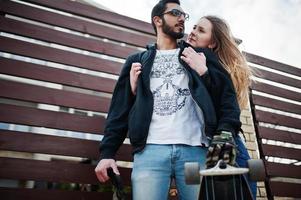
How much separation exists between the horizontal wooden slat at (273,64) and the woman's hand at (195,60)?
2.28m

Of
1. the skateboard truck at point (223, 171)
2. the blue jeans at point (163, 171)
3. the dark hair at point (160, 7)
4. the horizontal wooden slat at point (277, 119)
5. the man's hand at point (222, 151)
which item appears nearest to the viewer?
the skateboard truck at point (223, 171)

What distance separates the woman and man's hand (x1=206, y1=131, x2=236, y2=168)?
2.09ft

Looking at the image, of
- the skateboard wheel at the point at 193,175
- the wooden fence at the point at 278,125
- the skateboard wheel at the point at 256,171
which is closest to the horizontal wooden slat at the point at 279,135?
the wooden fence at the point at 278,125

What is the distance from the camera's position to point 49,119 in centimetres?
261

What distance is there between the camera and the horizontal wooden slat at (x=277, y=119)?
4.07 meters

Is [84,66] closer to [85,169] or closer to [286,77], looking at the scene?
[85,169]

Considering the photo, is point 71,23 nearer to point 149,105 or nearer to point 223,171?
point 149,105

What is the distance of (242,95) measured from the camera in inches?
105

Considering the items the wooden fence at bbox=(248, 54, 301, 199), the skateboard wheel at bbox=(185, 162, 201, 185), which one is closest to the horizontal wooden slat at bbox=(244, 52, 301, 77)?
the wooden fence at bbox=(248, 54, 301, 199)

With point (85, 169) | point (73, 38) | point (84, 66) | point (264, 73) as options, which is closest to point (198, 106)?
point (85, 169)

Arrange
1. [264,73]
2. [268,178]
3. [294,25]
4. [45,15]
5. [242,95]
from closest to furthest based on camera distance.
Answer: [242,95] < [45,15] < [268,178] < [264,73] < [294,25]

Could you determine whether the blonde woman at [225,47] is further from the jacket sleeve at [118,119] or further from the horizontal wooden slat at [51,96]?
the horizontal wooden slat at [51,96]

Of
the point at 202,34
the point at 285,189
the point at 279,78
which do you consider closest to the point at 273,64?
the point at 279,78

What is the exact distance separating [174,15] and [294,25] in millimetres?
4033
